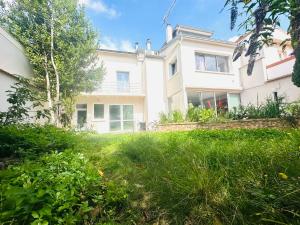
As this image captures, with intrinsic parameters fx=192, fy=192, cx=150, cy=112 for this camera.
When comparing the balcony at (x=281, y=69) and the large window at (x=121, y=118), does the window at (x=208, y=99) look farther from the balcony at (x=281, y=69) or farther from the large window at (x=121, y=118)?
the large window at (x=121, y=118)

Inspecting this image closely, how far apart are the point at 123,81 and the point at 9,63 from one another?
355 inches

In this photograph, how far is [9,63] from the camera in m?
9.89

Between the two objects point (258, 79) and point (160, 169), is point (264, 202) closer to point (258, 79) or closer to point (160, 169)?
point (160, 169)

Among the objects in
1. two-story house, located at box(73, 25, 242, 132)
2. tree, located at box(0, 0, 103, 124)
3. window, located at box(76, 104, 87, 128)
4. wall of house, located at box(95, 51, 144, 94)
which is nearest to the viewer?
tree, located at box(0, 0, 103, 124)

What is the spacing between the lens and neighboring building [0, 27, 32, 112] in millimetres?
8594

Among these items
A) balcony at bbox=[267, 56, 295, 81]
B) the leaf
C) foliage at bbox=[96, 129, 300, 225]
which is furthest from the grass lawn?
balcony at bbox=[267, 56, 295, 81]

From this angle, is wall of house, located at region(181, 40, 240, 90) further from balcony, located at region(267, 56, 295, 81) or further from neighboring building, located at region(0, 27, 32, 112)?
neighboring building, located at region(0, 27, 32, 112)

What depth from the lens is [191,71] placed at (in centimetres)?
1445

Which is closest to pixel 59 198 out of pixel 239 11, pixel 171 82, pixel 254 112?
pixel 239 11

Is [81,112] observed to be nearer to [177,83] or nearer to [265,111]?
[177,83]

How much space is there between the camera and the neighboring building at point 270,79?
12484 millimetres

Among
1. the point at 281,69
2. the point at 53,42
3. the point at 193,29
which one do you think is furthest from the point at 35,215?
the point at 193,29

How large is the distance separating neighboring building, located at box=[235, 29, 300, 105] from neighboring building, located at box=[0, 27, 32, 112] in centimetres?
1357

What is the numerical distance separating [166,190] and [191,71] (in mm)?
13250
